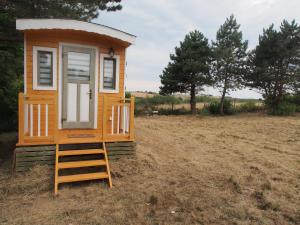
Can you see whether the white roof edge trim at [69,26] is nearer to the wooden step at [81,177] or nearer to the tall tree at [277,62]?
the wooden step at [81,177]

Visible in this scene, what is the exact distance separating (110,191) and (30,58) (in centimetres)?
287

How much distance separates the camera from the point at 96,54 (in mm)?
5020

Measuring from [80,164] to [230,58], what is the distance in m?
13.6

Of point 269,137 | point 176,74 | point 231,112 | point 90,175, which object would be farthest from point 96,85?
point 231,112

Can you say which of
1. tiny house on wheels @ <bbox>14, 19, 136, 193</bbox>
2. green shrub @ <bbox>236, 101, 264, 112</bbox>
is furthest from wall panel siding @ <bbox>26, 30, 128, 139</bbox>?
green shrub @ <bbox>236, 101, 264, 112</bbox>

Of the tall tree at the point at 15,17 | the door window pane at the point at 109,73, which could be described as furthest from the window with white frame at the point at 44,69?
the tall tree at the point at 15,17

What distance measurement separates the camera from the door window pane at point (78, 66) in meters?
4.87

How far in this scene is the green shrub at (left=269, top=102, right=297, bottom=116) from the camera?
1442 centimetres

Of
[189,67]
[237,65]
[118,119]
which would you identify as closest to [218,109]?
[237,65]

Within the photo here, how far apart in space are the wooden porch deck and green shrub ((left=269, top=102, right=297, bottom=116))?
40.7 feet

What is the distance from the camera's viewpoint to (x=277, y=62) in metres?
14.7

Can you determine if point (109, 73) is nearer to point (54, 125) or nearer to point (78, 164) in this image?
point (54, 125)

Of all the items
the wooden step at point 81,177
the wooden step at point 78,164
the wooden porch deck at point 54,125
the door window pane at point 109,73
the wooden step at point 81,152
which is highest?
the door window pane at point 109,73

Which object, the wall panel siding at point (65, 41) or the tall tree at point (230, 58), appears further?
the tall tree at point (230, 58)
